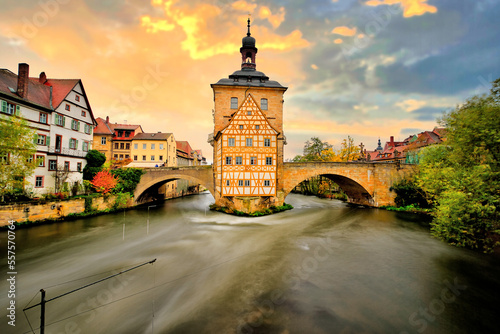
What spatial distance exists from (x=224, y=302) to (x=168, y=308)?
6.23 ft

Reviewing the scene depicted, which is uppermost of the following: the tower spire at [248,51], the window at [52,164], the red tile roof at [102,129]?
the tower spire at [248,51]

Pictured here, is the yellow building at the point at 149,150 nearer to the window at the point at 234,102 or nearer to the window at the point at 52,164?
the window at the point at 52,164

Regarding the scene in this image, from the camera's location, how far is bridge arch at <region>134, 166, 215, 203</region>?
23.9m

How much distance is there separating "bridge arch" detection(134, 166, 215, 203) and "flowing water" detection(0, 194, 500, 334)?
8339 mm

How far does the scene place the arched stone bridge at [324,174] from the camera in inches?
939

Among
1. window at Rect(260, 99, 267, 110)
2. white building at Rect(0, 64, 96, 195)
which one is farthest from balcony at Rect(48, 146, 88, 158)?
window at Rect(260, 99, 267, 110)

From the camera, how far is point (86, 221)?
58.3 ft

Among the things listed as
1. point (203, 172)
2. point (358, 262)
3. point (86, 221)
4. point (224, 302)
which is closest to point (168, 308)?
point (224, 302)

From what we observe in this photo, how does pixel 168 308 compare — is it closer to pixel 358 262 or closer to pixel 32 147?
pixel 358 262

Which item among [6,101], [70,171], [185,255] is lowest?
[185,255]

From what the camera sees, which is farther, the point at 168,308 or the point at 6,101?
the point at 6,101

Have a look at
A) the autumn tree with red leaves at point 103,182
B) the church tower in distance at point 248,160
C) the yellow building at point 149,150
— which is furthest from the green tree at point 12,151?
the yellow building at point 149,150

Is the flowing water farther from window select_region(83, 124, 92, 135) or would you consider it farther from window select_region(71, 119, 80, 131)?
window select_region(83, 124, 92, 135)

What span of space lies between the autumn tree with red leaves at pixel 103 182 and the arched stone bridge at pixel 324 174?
293 cm
